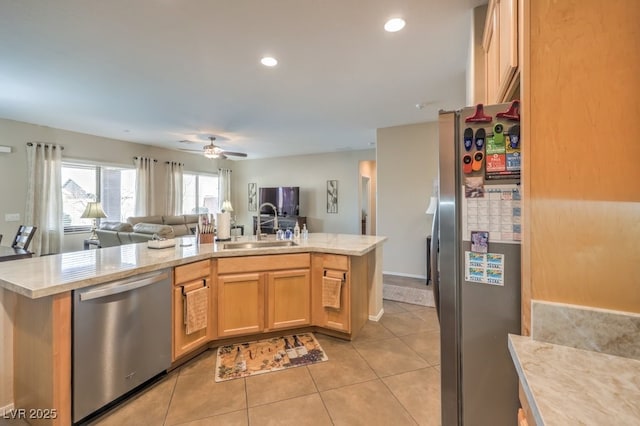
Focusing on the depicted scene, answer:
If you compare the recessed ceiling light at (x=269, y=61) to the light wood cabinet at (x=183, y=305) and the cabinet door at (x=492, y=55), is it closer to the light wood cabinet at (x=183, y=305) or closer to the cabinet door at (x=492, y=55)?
the cabinet door at (x=492, y=55)

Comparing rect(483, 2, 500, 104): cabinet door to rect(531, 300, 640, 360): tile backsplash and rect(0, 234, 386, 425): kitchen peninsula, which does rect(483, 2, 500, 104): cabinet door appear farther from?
rect(0, 234, 386, 425): kitchen peninsula

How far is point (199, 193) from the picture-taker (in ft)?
26.9

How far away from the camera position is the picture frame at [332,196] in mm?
7445

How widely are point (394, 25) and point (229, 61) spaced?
150cm

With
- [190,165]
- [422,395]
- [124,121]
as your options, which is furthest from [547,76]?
[190,165]

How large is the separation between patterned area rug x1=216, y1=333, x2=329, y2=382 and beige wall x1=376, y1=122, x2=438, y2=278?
8.37ft

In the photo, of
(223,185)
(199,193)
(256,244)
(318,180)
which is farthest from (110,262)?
(223,185)

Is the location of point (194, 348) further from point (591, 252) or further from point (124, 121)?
point (124, 121)

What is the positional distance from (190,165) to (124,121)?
320 cm

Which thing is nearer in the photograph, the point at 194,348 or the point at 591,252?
the point at 591,252

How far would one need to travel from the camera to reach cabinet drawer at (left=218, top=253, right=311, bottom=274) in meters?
2.47

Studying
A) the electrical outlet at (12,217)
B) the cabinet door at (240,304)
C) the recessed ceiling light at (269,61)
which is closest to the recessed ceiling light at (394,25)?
the recessed ceiling light at (269,61)


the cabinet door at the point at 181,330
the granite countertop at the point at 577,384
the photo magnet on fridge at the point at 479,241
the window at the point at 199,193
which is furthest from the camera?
the window at the point at 199,193

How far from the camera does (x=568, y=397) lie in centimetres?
66
